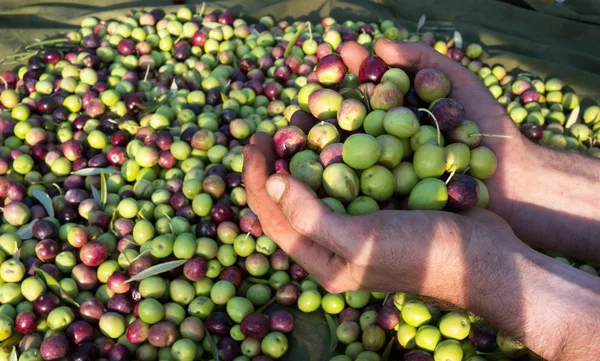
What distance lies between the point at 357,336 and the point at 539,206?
1389 millimetres

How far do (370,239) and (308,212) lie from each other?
0.87ft

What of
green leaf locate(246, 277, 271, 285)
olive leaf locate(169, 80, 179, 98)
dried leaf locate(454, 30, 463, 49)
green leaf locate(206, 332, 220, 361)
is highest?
dried leaf locate(454, 30, 463, 49)

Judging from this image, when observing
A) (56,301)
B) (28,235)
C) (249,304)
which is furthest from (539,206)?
(28,235)

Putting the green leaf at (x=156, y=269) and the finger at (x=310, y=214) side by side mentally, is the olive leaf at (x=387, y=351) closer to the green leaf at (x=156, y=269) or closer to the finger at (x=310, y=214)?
the finger at (x=310, y=214)

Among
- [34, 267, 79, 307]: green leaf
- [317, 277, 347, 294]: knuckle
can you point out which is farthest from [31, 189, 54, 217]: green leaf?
[317, 277, 347, 294]: knuckle

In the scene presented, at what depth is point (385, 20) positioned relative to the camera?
5426 mm

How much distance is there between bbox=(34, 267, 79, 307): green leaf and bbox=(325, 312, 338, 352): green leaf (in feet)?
4.92

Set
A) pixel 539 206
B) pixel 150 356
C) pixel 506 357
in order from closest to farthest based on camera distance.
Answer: pixel 506 357 → pixel 150 356 → pixel 539 206

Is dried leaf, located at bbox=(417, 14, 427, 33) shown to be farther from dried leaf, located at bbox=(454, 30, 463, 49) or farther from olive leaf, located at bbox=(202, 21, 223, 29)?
olive leaf, located at bbox=(202, 21, 223, 29)

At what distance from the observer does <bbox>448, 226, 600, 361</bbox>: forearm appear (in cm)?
208

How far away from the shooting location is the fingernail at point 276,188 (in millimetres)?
2035

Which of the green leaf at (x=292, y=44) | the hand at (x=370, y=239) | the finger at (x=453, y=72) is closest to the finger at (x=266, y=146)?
the hand at (x=370, y=239)

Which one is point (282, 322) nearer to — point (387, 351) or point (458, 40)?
point (387, 351)

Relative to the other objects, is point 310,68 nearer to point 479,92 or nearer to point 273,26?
point 273,26
